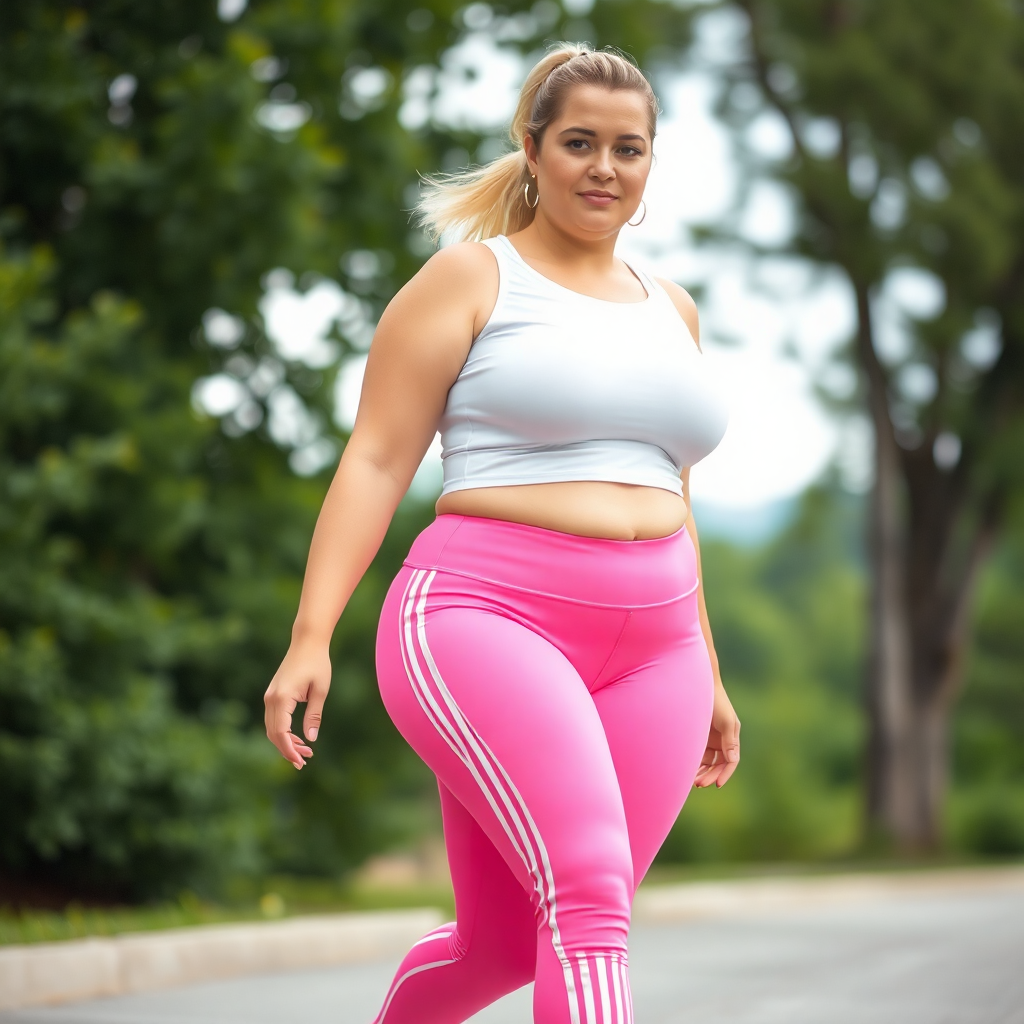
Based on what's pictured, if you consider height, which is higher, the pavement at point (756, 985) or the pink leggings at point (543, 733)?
the pink leggings at point (543, 733)

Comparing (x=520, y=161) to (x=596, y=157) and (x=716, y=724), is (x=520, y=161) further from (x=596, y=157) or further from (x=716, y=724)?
(x=716, y=724)

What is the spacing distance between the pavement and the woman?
284 centimetres

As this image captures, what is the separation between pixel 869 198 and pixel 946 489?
4283mm

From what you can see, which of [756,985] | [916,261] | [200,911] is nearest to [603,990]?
[756,985]

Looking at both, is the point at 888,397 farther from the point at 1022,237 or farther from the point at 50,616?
the point at 50,616

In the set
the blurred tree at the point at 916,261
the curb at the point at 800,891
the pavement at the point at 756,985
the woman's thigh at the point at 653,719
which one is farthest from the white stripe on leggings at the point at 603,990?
the blurred tree at the point at 916,261

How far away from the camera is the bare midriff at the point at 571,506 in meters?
2.55

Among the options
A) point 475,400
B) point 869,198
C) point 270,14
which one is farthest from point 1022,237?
point 475,400

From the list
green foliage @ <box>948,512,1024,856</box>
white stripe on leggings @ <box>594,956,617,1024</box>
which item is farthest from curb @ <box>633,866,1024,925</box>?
white stripe on leggings @ <box>594,956,617,1024</box>

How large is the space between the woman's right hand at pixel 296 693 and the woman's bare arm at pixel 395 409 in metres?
0.05

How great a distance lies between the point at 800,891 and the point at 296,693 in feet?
39.1

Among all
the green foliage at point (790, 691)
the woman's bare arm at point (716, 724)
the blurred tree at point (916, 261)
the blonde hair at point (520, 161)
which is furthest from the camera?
the green foliage at point (790, 691)

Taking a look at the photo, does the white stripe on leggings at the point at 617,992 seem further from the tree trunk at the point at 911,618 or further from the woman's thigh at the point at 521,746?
the tree trunk at the point at 911,618

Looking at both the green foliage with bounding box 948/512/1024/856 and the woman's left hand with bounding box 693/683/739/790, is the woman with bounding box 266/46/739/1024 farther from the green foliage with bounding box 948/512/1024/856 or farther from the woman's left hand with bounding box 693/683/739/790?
the green foliage with bounding box 948/512/1024/856
